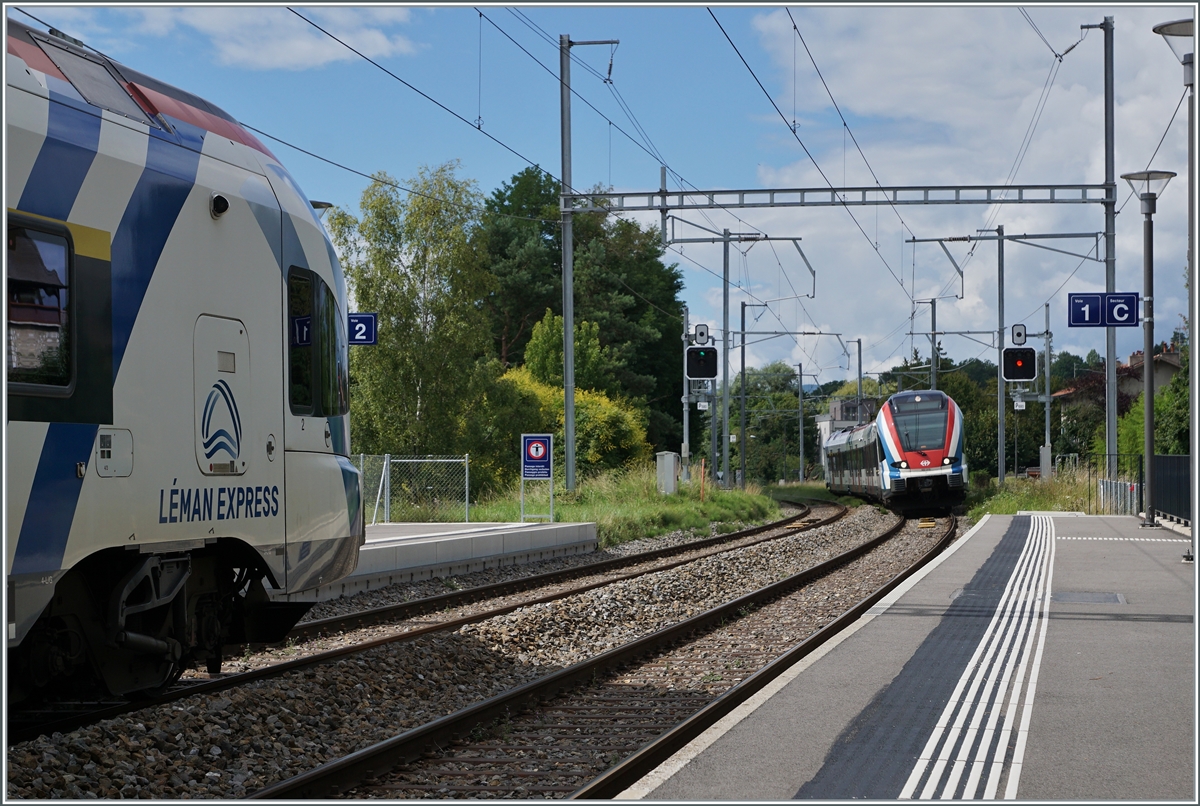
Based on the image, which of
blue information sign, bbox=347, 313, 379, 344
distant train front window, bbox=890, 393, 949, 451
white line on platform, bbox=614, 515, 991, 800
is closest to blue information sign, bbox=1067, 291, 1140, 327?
distant train front window, bbox=890, 393, 949, 451

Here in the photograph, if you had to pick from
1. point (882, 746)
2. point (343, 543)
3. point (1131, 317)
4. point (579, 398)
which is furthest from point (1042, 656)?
point (579, 398)

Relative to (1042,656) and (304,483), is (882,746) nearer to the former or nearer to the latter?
(1042,656)

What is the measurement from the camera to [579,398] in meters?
44.6

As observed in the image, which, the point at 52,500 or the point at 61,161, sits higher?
the point at 61,161

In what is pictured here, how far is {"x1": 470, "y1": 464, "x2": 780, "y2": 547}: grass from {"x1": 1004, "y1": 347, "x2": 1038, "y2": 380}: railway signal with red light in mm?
7967

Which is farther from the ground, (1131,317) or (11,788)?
(1131,317)

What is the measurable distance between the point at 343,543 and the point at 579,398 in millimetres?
35843

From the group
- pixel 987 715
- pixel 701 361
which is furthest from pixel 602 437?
pixel 987 715

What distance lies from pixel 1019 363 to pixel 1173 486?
6589 millimetres

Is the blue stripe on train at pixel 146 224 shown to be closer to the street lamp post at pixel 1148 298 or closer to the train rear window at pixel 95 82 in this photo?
the train rear window at pixel 95 82

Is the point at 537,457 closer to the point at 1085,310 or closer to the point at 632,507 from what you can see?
the point at 632,507

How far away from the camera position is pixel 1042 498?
106ft

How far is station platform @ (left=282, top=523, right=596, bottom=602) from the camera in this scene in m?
15.4

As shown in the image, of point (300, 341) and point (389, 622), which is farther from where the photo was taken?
point (389, 622)
